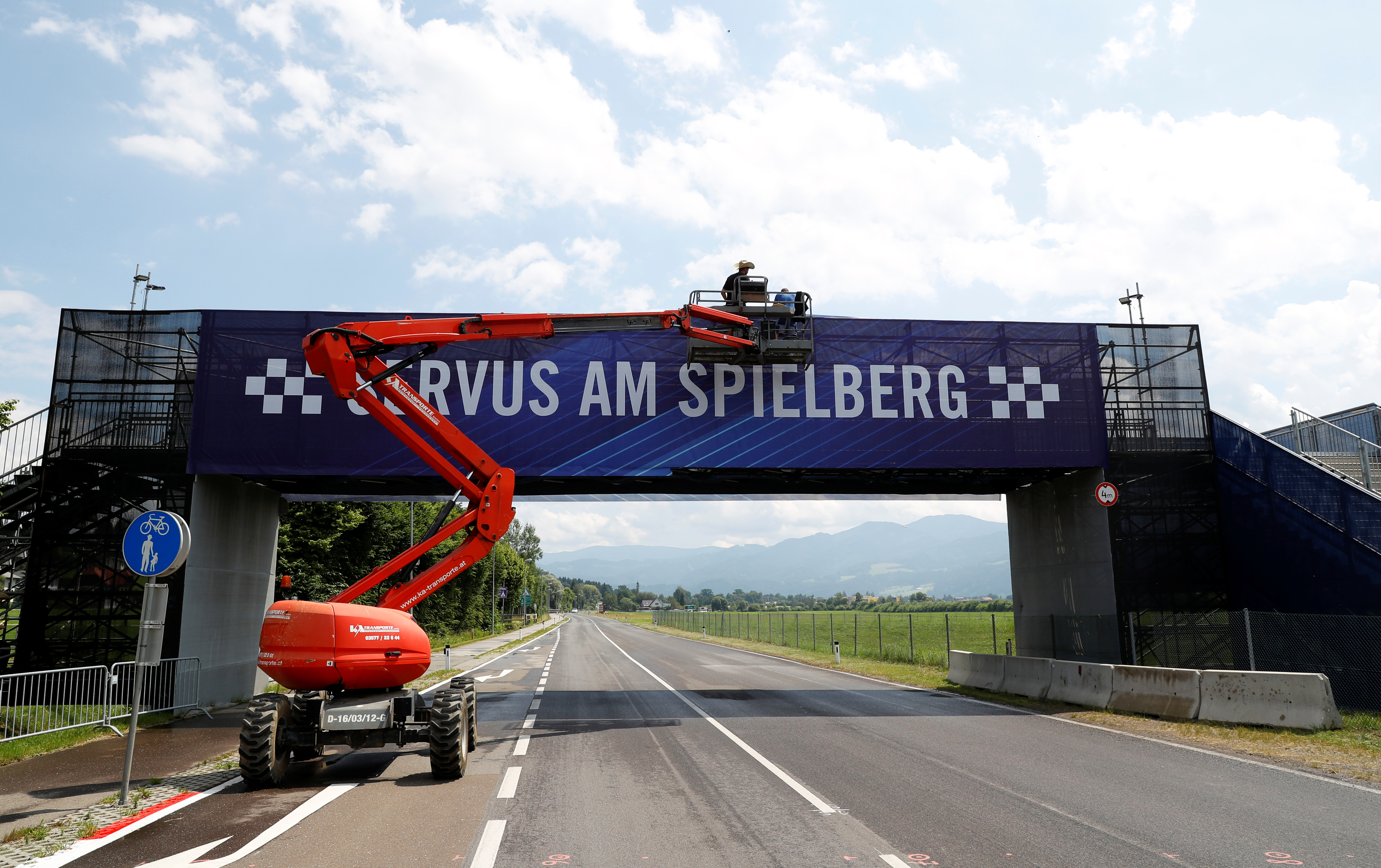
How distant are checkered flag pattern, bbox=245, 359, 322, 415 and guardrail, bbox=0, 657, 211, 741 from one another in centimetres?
563

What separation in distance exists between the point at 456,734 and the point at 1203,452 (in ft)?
61.3

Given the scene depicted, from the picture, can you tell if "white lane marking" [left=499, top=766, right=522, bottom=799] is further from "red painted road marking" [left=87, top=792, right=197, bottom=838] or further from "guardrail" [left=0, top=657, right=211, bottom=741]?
"guardrail" [left=0, top=657, right=211, bottom=741]

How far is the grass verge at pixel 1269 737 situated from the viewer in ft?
33.8

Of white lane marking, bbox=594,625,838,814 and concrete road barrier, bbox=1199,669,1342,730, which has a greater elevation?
concrete road barrier, bbox=1199,669,1342,730

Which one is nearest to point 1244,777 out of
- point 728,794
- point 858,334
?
point 728,794

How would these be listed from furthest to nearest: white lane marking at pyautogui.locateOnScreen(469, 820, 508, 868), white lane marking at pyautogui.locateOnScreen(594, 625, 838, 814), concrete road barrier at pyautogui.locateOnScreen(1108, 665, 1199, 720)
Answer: concrete road barrier at pyautogui.locateOnScreen(1108, 665, 1199, 720) → white lane marking at pyautogui.locateOnScreen(594, 625, 838, 814) → white lane marking at pyautogui.locateOnScreen(469, 820, 508, 868)

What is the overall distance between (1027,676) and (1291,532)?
6.65m

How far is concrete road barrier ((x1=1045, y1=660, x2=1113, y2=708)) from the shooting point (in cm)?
1573

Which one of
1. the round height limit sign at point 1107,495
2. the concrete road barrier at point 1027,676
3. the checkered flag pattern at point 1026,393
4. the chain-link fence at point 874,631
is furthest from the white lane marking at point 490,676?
the round height limit sign at point 1107,495

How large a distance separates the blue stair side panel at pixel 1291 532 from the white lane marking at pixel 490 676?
67.3ft

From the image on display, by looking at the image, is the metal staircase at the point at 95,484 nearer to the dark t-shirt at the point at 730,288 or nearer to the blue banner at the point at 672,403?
the blue banner at the point at 672,403

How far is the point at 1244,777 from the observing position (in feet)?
31.3

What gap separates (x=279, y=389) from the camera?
58.9ft

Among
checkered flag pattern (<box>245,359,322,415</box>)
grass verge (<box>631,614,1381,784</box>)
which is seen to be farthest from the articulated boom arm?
grass verge (<box>631,614,1381,784</box>)
